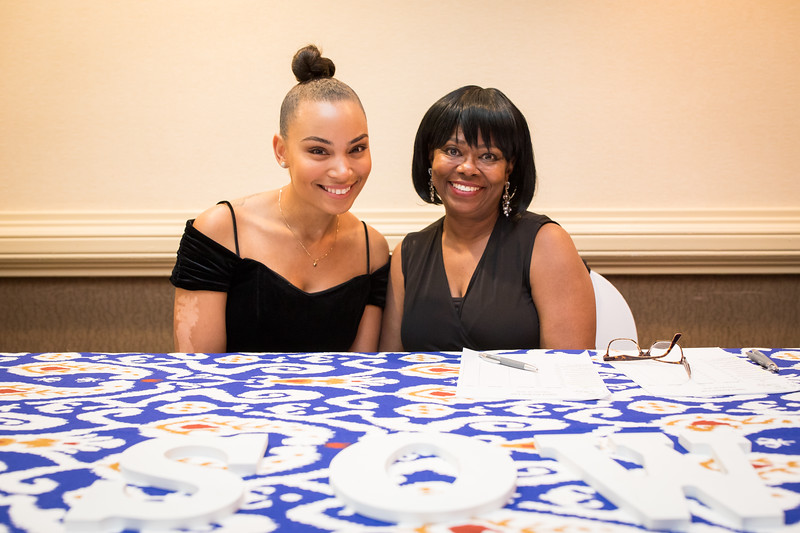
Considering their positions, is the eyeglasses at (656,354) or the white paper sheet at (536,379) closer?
the white paper sheet at (536,379)

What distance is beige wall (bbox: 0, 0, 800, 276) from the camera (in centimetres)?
269

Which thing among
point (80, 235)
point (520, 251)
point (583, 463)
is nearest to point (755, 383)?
point (583, 463)

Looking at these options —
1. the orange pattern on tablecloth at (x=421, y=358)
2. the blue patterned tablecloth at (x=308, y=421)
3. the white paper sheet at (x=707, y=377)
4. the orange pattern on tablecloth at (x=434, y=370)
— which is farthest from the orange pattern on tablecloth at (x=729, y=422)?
the orange pattern on tablecloth at (x=421, y=358)

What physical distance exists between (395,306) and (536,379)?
0.80m

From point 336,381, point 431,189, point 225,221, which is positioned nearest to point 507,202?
point 431,189

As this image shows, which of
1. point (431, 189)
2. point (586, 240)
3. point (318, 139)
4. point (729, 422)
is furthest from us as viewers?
point (586, 240)

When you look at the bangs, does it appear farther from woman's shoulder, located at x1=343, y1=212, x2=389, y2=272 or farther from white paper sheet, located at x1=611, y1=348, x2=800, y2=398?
white paper sheet, located at x1=611, y1=348, x2=800, y2=398

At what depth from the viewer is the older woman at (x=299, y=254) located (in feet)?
5.82

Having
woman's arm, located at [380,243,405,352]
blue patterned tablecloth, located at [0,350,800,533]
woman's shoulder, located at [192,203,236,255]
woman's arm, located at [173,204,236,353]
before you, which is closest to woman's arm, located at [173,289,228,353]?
woman's arm, located at [173,204,236,353]

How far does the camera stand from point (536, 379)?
48.6 inches

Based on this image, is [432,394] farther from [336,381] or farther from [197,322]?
[197,322]

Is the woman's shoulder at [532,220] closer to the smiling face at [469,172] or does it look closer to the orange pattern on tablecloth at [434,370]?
the smiling face at [469,172]

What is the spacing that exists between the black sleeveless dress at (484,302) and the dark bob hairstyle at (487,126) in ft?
0.47

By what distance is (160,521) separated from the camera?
66 centimetres
